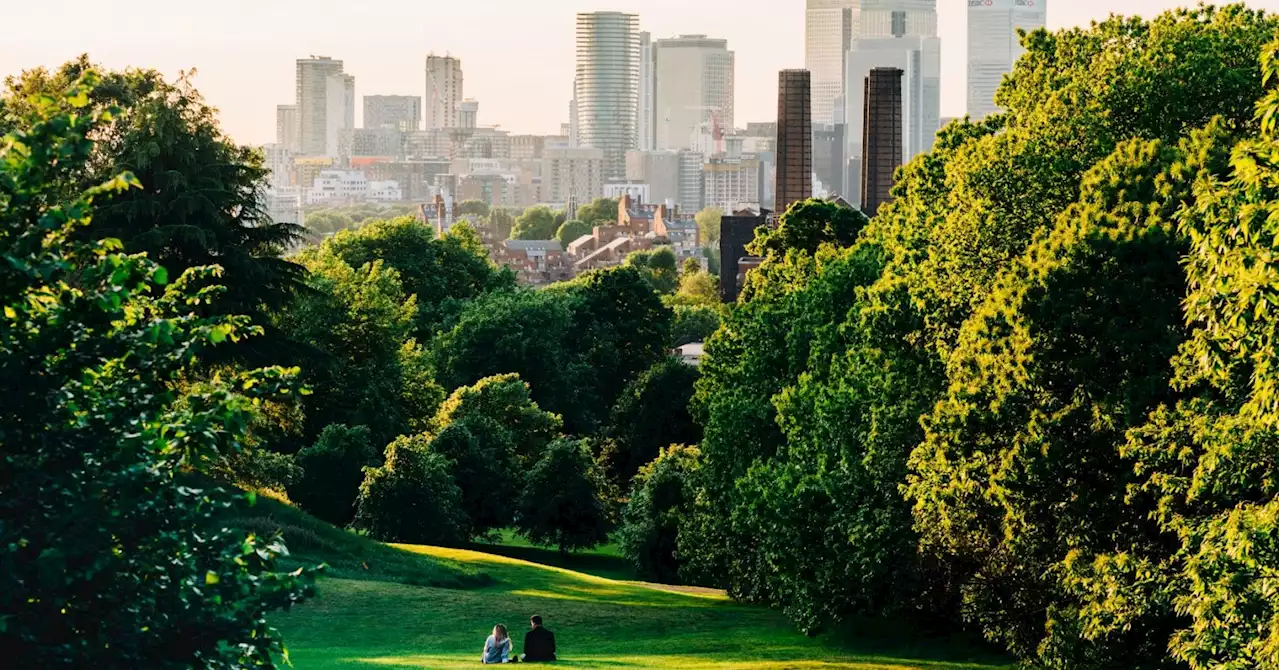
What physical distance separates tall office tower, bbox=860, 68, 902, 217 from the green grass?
59559 mm

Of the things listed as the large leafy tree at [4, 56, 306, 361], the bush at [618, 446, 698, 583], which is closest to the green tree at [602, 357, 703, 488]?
the bush at [618, 446, 698, 583]

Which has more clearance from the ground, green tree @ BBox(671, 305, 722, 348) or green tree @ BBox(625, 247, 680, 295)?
green tree @ BBox(625, 247, 680, 295)

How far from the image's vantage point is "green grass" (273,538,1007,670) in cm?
2306

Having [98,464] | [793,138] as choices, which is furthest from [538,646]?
[793,138]

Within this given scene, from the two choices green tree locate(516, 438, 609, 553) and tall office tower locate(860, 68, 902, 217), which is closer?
green tree locate(516, 438, 609, 553)

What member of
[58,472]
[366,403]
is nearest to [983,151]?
[58,472]

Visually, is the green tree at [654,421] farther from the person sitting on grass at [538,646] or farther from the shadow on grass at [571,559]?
the person sitting on grass at [538,646]

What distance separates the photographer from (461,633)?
25656mm

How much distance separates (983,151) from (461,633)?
1010 cm

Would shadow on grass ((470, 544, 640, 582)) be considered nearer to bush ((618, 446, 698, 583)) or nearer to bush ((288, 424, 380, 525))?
bush ((618, 446, 698, 583))

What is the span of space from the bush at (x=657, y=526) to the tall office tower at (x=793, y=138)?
178 ft

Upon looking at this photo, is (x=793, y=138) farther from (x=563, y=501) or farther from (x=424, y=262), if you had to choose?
(x=563, y=501)

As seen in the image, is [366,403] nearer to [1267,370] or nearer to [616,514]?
[616,514]

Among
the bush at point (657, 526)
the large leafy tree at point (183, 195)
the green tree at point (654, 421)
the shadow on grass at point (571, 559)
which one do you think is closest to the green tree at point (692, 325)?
the green tree at point (654, 421)
